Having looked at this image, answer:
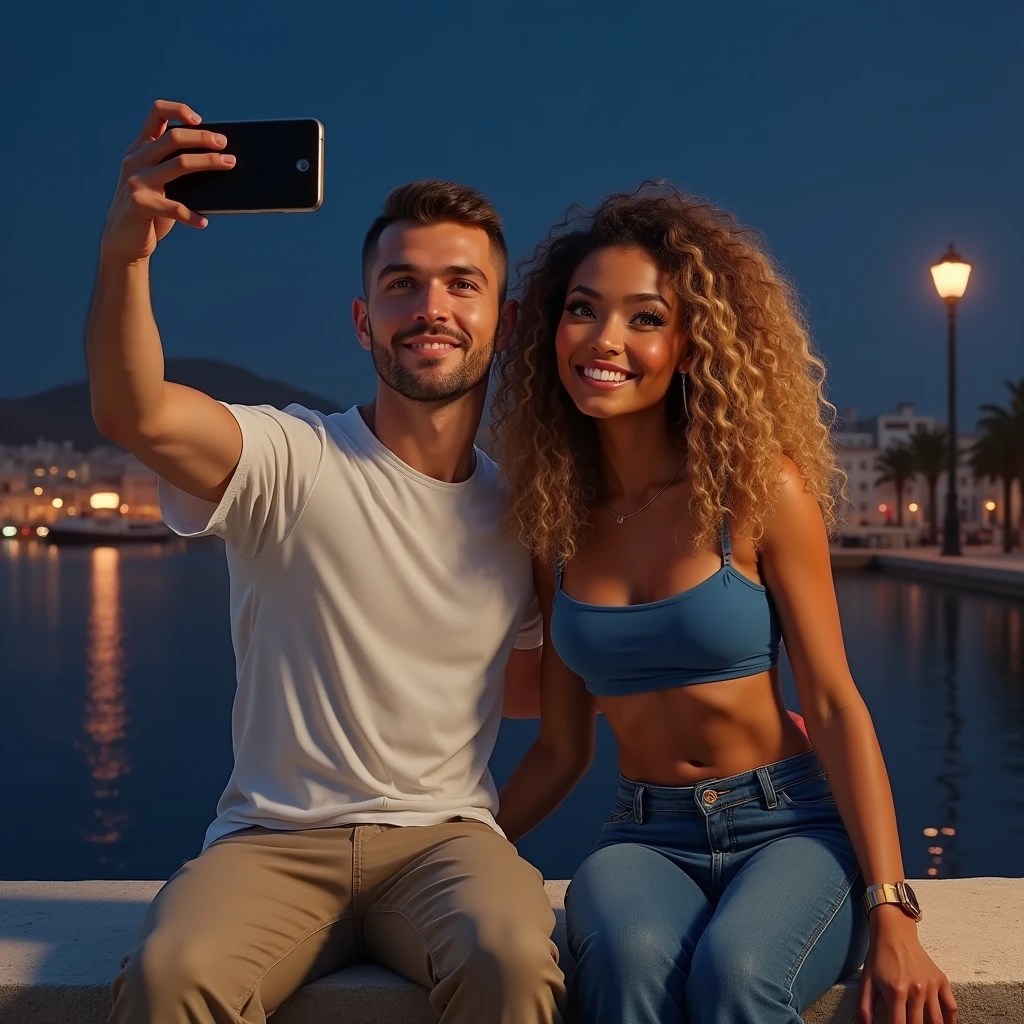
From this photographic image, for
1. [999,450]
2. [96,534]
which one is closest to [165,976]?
[999,450]

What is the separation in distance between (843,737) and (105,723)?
10078 millimetres

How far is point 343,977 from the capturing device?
7.68 ft

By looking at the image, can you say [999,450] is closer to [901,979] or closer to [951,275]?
[951,275]

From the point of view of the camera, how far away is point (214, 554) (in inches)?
2026

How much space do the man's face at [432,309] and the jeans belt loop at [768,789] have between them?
1.04m

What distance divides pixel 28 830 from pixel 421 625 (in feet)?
20.5

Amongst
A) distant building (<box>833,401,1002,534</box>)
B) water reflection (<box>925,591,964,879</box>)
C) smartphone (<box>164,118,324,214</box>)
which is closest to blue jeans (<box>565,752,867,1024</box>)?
smartphone (<box>164,118,324,214</box>)

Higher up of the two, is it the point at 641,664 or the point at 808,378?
the point at 808,378

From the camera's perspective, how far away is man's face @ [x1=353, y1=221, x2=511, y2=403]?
2.84m

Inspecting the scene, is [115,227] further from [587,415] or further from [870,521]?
[870,521]

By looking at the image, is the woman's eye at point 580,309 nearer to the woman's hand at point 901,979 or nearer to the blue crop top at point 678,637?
the blue crop top at point 678,637

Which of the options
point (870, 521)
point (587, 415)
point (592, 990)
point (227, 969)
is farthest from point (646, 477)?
point (870, 521)

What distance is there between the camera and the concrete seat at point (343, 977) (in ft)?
7.42

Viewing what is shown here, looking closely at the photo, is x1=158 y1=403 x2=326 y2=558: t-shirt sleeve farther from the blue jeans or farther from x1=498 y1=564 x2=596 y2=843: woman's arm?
the blue jeans
